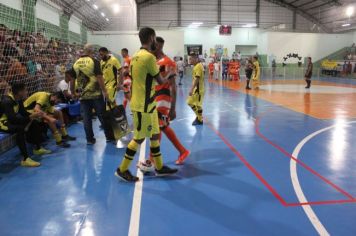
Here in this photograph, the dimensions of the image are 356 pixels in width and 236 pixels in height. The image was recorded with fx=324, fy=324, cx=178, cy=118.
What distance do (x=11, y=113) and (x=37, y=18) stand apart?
26.7 ft

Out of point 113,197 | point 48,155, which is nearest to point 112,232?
point 113,197

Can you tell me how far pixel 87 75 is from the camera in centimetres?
616

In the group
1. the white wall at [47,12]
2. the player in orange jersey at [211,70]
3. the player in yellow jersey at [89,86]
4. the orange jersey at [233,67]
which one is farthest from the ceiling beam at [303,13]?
the player in yellow jersey at [89,86]

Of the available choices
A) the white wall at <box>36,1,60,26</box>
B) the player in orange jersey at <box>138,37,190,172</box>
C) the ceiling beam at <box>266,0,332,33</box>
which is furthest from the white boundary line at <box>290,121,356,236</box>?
the ceiling beam at <box>266,0,332,33</box>

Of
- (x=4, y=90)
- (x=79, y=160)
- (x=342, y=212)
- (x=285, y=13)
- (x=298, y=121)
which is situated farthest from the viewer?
(x=285, y=13)

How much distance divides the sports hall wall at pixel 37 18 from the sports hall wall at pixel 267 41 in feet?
39.5

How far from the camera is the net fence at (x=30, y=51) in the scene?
738 cm

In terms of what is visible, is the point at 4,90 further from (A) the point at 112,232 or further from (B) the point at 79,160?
(A) the point at 112,232

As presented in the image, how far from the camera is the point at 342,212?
11.5ft

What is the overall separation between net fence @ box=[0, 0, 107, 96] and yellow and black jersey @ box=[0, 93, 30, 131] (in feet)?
2.07

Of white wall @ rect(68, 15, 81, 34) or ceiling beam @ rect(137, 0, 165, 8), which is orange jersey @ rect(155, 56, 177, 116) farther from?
ceiling beam @ rect(137, 0, 165, 8)

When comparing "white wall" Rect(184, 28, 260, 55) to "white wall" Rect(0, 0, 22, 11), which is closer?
"white wall" Rect(0, 0, 22, 11)

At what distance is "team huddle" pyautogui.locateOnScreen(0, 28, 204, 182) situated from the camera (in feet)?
13.5

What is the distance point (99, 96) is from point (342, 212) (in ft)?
15.2
